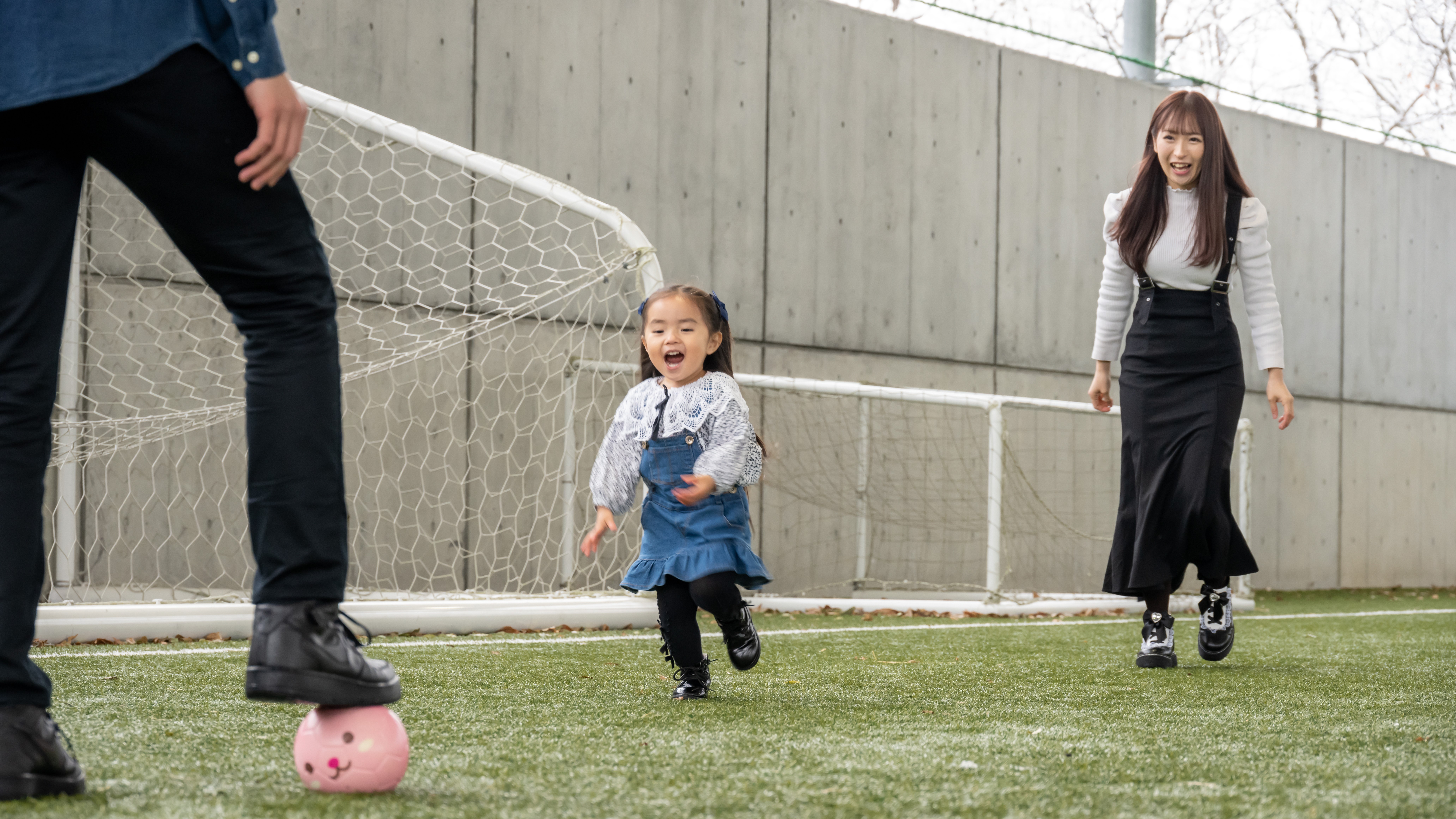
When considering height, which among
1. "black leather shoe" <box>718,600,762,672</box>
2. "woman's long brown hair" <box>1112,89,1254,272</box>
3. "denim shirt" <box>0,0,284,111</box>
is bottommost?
"black leather shoe" <box>718,600,762,672</box>

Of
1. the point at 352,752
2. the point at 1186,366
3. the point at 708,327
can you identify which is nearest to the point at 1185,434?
the point at 1186,366

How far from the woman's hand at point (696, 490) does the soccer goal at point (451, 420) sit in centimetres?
191

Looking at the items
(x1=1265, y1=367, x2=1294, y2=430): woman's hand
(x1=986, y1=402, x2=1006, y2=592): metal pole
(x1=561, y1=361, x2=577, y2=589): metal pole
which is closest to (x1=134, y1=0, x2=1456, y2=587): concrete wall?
(x1=561, y1=361, x2=577, y2=589): metal pole

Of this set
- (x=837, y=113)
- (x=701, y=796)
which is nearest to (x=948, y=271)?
(x=837, y=113)

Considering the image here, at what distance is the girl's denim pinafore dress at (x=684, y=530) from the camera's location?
263cm

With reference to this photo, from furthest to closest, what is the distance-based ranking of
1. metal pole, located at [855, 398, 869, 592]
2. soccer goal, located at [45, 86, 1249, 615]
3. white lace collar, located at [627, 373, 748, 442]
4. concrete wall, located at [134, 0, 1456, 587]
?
metal pole, located at [855, 398, 869, 592], concrete wall, located at [134, 0, 1456, 587], soccer goal, located at [45, 86, 1249, 615], white lace collar, located at [627, 373, 748, 442]

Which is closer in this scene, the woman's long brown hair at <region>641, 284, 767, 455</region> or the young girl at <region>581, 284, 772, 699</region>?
the young girl at <region>581, 284, 772, 699</region>

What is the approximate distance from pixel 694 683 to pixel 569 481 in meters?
3.32

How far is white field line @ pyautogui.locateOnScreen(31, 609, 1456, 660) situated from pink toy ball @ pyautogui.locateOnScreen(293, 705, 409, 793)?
7.00 ft

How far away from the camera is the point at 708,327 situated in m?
2.82

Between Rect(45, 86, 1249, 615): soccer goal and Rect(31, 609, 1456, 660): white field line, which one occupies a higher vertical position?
Rect(45, 86, 1249, 615): soccer goal

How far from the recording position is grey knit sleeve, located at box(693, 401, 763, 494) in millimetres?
2643

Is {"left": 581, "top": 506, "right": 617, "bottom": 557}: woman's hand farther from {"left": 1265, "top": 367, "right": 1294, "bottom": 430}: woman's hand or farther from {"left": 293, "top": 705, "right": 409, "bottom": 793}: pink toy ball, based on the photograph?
{"left": 1265, "top": 367, "right": 1294, "bottom": 430}: woman's hand

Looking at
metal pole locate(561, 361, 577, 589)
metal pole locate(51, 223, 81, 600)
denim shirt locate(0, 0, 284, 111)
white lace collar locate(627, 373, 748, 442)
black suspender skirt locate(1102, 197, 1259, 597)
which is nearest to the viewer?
denim shirt locate(0, 0, 284, 111)
